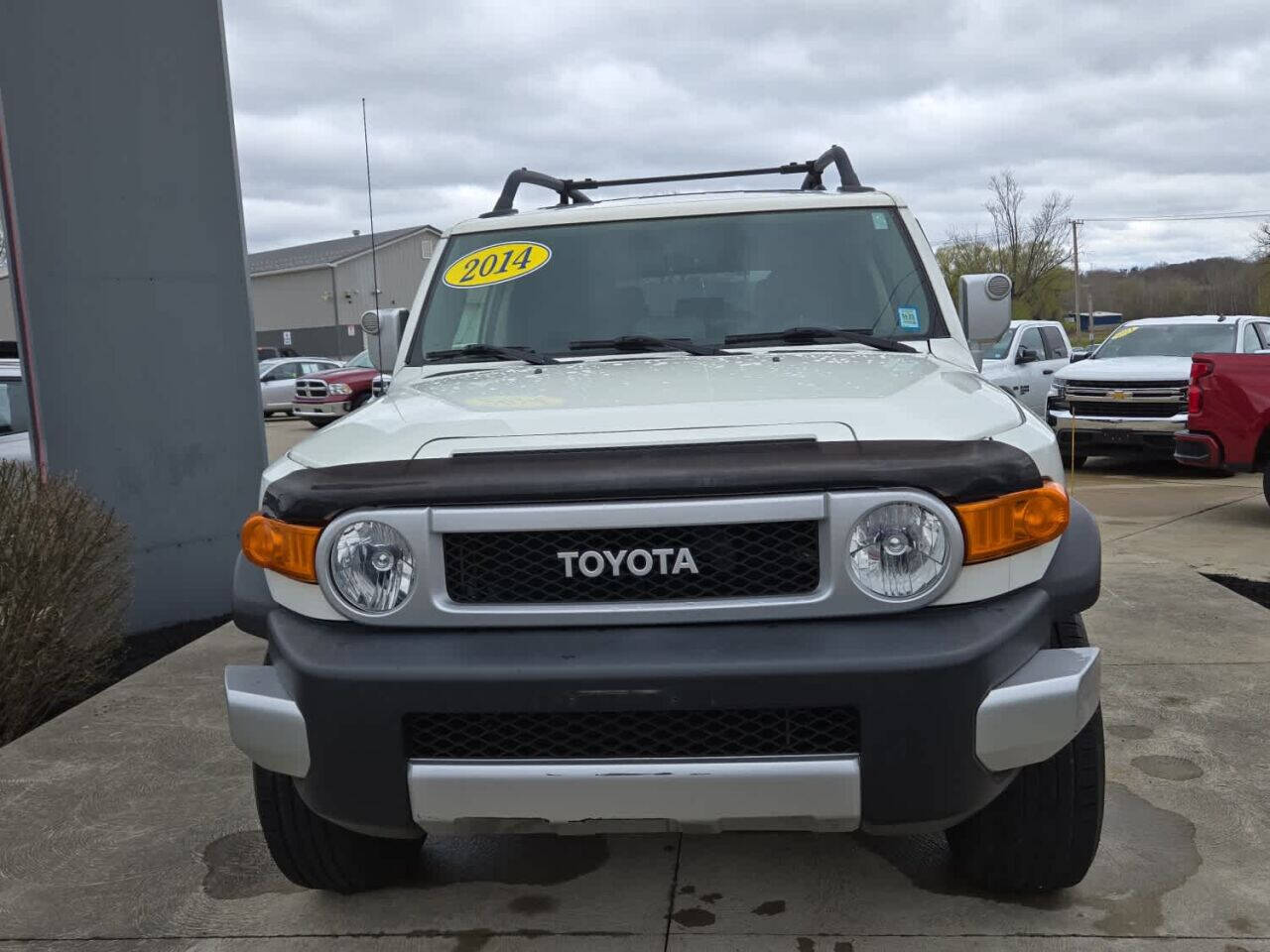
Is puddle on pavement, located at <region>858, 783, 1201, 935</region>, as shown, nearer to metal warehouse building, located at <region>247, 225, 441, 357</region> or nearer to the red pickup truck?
the red pickup truck

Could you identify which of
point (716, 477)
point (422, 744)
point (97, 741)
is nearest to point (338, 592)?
point (422, 744)

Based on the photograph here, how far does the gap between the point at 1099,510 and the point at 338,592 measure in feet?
26.5

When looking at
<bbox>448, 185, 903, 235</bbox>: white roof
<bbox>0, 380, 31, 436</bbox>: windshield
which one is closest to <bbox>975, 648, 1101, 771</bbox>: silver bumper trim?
<bbox>448, 185, 903, 235</bbox>: white roof

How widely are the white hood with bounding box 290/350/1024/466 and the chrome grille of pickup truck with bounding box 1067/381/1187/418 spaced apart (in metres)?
9.34

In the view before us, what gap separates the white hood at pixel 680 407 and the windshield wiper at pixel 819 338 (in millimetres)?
164

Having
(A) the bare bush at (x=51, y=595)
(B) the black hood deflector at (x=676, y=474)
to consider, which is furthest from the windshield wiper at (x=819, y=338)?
(A) the bare bush at (x=51, y=595)

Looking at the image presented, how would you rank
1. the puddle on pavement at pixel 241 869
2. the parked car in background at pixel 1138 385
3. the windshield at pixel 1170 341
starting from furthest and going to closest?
the windshield at pixel 1170 341 → the parked car in background at pixel 1138 385 → the puddle on pavement at pixel 241 869

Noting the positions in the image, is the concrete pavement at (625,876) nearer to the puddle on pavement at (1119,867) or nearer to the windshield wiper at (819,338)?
the puddle on pavement at (1119,867)

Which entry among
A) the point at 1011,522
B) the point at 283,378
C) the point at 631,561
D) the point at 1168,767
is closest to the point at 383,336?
the point at 631,561

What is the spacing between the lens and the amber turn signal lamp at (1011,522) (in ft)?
7.27

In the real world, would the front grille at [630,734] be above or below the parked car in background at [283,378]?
above

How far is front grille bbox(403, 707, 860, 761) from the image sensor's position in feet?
7.22

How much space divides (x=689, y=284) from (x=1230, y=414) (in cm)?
583

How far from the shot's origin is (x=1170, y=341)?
12.7 m
